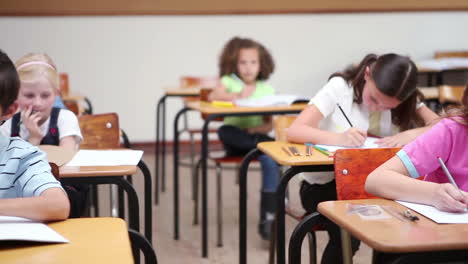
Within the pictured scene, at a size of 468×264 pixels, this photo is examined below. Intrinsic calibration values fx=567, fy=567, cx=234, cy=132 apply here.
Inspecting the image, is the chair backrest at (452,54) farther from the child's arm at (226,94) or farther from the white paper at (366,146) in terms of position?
the white paper at (366,146)

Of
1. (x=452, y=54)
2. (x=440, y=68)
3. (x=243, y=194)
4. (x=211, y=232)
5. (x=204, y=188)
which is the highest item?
(x=452, y=54)

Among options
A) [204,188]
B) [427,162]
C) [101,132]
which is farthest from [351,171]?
[204,188]

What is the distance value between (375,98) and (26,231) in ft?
4.60

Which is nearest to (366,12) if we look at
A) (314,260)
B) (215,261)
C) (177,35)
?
(177,35)

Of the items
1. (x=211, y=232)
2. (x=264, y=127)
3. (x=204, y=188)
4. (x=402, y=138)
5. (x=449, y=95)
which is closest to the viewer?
(x=402, y=138)

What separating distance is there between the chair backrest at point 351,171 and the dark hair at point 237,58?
6.78ft

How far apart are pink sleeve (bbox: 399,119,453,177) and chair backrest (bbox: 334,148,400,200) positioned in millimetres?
154

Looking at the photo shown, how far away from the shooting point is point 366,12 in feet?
19.0

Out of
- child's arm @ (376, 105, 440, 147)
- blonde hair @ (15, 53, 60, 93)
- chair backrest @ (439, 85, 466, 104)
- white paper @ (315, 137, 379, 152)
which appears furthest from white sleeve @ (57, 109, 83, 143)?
chair backrest @ (439, 85, 466, 104)

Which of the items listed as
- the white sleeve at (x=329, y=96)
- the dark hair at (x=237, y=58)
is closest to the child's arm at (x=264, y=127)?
the dark hair at (x=237, y=58)

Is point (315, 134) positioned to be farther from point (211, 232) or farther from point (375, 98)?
point (211, 232)

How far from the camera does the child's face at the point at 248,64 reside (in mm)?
3549

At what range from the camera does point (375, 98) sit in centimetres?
205

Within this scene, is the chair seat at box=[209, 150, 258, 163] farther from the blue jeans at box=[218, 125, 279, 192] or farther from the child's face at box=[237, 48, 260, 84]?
the child's face at box=[237, 48, 260, 84]
